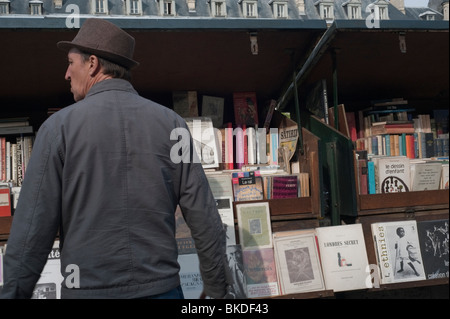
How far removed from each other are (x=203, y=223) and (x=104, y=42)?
0.83 metres

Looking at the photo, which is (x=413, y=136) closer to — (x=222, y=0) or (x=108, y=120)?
(x=108, y=120)

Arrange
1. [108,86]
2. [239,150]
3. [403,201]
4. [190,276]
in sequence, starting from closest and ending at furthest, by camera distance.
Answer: [108,86] → [190,276] → [403,201] → [239,150]

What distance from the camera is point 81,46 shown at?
209 centimetres

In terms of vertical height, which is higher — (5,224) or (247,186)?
(247,186)

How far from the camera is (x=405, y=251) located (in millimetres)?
3865

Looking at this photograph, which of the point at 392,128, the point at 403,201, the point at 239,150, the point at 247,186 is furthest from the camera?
the point at 392,128

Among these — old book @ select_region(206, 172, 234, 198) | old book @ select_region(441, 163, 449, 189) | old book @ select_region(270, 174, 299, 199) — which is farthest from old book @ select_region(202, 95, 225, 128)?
old book @ select_region(441, 163, 449, 189)

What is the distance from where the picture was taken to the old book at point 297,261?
367cm

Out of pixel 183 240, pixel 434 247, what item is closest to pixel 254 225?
pixel 183 240

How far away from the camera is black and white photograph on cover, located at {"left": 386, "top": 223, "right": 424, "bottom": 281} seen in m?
3.81

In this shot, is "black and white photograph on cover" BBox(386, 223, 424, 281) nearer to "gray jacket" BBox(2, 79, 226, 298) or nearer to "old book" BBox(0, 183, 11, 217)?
"gray jacket" BBox(2, 79, 226, 298)

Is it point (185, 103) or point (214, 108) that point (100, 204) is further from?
point (214, 108)

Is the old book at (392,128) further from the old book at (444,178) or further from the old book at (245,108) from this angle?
the old book at (245,108)

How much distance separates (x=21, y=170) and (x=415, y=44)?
3066 millimetres
